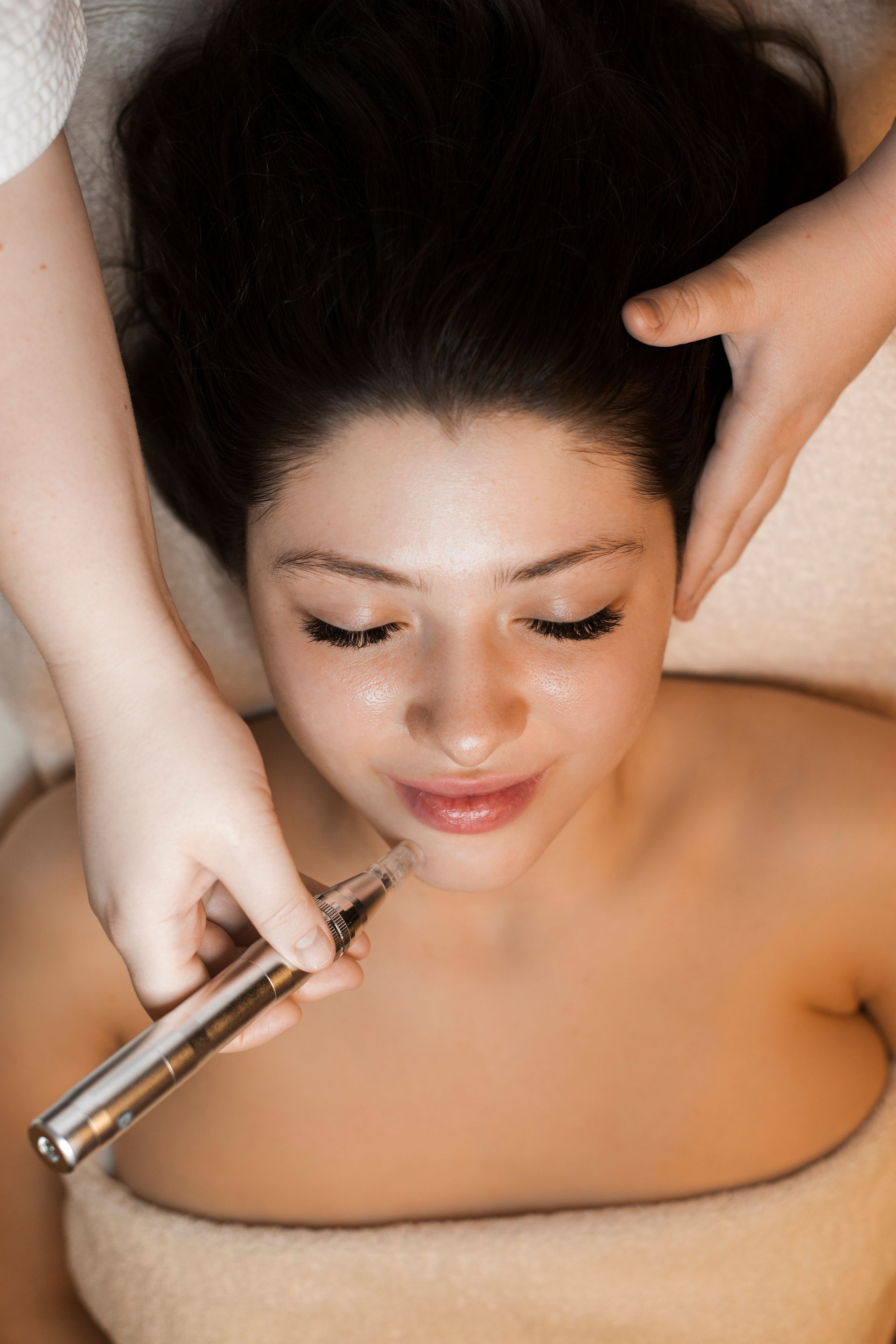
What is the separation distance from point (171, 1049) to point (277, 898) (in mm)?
116

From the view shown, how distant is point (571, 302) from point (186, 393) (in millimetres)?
369

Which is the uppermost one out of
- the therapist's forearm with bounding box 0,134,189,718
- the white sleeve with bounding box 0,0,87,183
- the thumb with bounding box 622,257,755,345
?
the white sleeve with bounding box 0,0,87,183

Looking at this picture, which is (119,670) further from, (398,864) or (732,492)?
(732,492)

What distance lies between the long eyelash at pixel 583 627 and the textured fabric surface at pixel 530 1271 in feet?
2.09

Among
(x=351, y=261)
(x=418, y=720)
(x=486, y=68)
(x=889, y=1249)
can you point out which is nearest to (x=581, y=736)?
(x=418, y=720)

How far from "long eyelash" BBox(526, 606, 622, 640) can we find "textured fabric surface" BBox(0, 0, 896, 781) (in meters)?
0.46

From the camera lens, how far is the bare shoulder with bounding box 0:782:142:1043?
114cm

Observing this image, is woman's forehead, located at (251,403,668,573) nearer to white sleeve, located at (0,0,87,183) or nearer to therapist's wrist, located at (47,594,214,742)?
therapist's wrist, located at (47,594,214,742)

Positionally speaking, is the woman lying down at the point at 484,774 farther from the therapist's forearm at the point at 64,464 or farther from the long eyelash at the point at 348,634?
the therapist's forearm at the point at 64,464

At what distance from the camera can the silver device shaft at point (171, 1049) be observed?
2.02ft

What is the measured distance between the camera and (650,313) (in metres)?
0.74

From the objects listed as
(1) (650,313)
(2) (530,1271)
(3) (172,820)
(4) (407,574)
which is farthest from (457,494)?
(2) (530,1271)

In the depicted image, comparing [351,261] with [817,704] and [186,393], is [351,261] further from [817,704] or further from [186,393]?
[817,704]

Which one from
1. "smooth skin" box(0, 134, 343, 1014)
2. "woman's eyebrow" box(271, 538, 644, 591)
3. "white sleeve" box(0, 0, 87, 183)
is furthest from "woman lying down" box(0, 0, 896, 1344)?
"white sleeve" box(0, 0, 87, 183)
